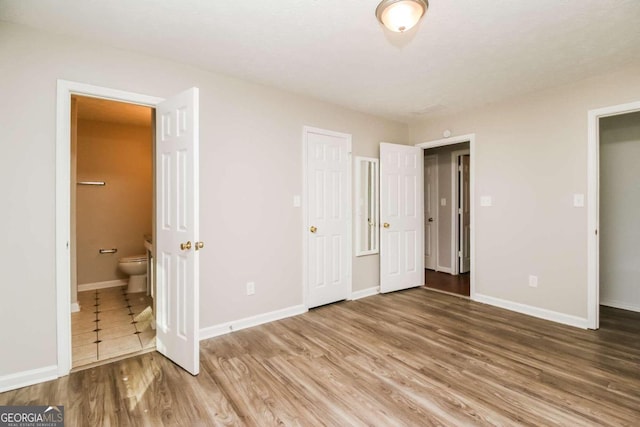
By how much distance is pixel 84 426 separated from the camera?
5.62ft

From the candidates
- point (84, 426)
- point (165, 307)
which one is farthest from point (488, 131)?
point (84, 426)

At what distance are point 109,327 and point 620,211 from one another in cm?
566

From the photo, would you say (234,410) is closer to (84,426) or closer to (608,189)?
(84,426)

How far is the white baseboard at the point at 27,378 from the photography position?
6.70 feet

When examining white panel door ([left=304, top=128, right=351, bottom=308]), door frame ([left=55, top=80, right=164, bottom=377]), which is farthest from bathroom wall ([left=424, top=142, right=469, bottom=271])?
door frame ([left=55, top=80, right=164, bottom=377])

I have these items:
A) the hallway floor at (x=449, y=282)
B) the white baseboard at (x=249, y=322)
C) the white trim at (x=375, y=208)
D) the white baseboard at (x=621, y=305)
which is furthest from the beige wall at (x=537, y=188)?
the white baseboard at (x=249, y=322)

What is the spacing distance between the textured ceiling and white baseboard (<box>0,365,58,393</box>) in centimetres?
256

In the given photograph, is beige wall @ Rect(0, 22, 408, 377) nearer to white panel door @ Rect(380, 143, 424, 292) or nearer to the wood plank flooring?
white panel door @ Rect(380, 143, 424, 292)

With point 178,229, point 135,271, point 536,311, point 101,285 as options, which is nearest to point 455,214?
point 536,311

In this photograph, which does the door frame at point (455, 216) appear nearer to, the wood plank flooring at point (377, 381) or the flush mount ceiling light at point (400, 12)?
the wood plank flooring at point (377, 381)

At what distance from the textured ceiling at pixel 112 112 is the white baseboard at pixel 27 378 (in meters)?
2.56

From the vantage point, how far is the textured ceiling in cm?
360

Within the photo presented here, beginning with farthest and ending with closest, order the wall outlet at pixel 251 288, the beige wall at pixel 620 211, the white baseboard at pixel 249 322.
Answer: the beige wall at pixel 620 211 → the wall outlet at pixel 251 288 → the white baseboard at pixel 249 322

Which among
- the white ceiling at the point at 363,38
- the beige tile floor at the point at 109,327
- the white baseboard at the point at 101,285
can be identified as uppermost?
the white ceiling at the point at 363,38
